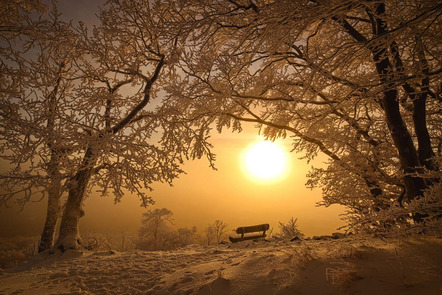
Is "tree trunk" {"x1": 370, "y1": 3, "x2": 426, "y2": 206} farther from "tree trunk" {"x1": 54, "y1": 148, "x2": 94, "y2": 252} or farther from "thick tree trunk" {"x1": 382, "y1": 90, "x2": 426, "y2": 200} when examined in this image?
"tree trunk" {"x1": 54, "y1": 148, "x2": 94, "y2": 252}

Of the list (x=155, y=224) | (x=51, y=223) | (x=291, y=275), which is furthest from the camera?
(x=155, y=224)

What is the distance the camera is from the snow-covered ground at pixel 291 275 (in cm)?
219

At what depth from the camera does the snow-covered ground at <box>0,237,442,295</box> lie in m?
2.19

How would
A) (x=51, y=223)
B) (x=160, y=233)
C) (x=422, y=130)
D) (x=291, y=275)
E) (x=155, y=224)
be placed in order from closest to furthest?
1. (x=291, y=275)
2. (x=422, y=130)
3. (x=51, y=223)
4. (x=155, y=224)
5. (x=160, y=233)

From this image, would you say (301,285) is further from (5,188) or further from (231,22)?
(5,188)

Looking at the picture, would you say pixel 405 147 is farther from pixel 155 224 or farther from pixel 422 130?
pixel 155 224

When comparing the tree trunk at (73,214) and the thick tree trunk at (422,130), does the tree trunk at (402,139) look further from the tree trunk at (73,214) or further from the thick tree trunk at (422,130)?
the tree trunk at (73,214)

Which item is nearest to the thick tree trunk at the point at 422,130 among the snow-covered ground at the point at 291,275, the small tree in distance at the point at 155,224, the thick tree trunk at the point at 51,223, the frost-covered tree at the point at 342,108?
the frost-covered tree at the point at 342,108

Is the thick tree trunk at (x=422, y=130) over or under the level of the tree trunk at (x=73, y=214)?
over

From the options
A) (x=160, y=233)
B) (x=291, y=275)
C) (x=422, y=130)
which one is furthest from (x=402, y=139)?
(x=160, y=233)

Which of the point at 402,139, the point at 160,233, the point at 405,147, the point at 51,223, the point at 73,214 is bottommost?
the point at 160,233

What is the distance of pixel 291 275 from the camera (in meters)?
2.70

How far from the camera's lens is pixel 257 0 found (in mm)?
3535

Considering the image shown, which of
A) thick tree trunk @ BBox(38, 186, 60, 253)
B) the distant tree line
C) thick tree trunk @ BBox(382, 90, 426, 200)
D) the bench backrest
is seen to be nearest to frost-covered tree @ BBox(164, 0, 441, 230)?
thick tree trunk @ BBox(382, 90, 426, 200)
